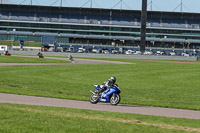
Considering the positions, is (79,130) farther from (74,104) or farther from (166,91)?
(166,91)

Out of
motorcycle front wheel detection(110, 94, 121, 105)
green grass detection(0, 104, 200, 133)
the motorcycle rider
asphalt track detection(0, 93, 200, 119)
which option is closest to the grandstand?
asphalt track detection(0, 93, 200, 119)

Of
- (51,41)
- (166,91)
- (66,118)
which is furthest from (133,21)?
(66,118)

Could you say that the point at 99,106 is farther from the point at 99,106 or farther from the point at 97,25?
the point at 97,25

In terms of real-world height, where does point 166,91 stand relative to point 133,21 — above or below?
below

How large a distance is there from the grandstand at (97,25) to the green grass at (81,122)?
130 metres

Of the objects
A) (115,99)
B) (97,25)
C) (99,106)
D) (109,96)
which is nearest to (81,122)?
(99,106)

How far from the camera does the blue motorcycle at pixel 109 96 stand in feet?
57.0

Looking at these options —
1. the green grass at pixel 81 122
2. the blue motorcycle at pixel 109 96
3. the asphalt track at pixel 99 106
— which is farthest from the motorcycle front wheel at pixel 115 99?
the green grass at pixel 81 122

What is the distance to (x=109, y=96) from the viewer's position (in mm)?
17672

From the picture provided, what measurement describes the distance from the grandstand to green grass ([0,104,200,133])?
129807 mm

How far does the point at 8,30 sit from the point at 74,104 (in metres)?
133

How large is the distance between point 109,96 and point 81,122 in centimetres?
606

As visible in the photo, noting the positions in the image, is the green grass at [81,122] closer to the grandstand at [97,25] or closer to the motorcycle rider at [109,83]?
the motorcycle rider at [109,83]

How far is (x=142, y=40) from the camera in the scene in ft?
358
